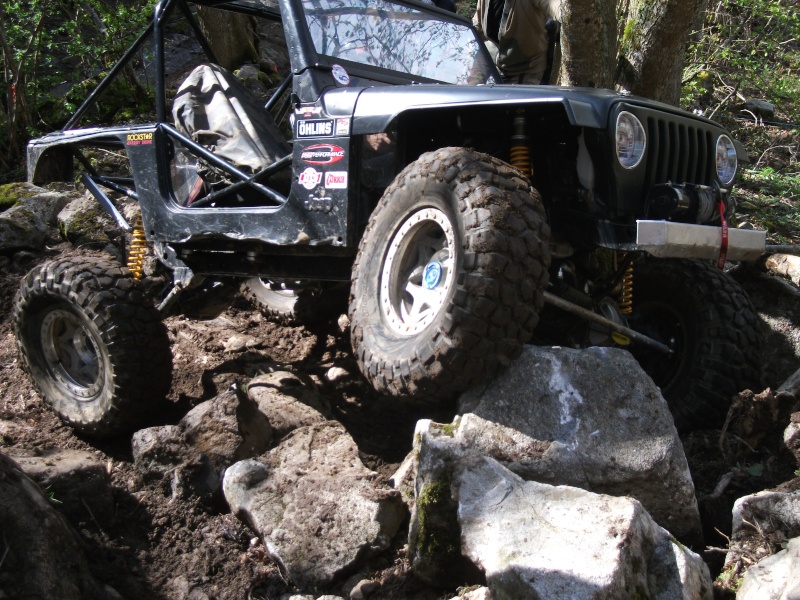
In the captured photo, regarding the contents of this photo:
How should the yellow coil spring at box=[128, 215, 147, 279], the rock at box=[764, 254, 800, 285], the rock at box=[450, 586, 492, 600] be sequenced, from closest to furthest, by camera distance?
1. the rock at box=[450, 586, 492, 600]
2. the yellow coil spring at box=[128, 215, 147, 279]
3. the rock at box=[764, 254, 800, 285]

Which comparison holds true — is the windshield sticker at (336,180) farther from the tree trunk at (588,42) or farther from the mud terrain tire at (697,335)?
the tree trunk at (588,42)

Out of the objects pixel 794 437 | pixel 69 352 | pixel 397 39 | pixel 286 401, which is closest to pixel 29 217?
pixel 69 352

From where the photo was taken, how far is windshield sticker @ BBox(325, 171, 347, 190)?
3635 mm

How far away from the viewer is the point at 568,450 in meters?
2.97

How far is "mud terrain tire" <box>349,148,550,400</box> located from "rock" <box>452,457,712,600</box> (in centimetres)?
46

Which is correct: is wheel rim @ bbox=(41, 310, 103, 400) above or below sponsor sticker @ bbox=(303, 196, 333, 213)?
below

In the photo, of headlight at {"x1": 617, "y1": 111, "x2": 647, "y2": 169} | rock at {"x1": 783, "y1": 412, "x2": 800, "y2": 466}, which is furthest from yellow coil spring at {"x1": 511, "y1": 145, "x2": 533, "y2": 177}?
rock at {"x1": 783, "y1": 412, "x2": 800, "y2": 466}

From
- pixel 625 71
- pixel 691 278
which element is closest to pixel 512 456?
pixel 691 278

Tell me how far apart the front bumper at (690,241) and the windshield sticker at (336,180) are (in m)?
1.27

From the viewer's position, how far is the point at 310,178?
3717 millimetres

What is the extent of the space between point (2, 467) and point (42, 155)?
102 inches

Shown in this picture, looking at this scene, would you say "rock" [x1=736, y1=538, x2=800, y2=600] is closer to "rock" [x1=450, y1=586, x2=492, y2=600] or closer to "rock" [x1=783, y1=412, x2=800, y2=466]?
"rock" [x1=450, y1=586, x2=492, y2=600]

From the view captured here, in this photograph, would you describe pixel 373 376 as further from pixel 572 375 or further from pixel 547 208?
pixel 547 208

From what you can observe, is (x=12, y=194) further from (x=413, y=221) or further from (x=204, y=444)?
(x=413, y=221)
